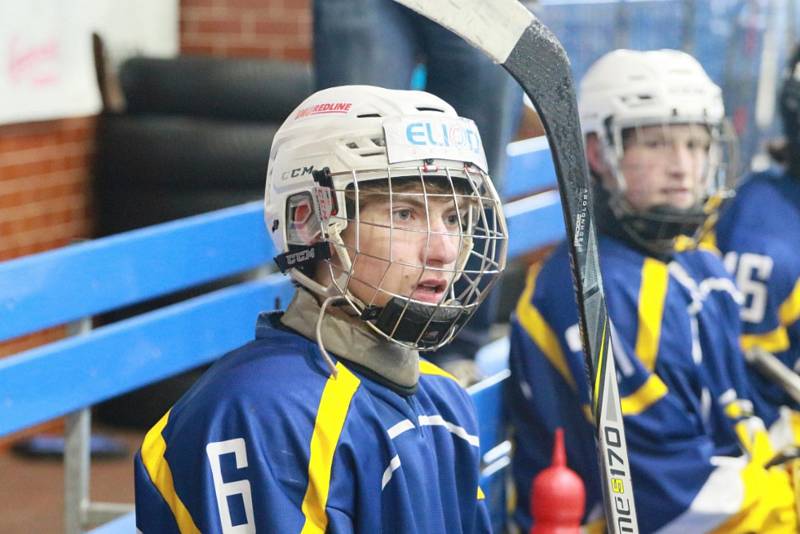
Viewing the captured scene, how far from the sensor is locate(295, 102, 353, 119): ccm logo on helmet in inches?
81.6

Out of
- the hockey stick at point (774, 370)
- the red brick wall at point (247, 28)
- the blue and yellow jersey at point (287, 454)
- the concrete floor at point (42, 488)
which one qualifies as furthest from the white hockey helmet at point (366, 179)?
the red brick wall at point (247, 28)

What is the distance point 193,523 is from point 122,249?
A: 3.88 feet

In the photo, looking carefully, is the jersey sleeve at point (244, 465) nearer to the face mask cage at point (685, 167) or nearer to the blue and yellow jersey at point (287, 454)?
the blue and yellow jersey at point (287, 454)

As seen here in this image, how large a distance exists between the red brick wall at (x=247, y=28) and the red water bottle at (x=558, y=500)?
3.22 m

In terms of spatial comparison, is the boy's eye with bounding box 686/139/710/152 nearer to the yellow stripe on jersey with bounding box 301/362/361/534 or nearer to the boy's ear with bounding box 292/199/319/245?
the boy's ear with bounding box 292/199/319/245

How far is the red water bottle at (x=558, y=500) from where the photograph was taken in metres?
2.50

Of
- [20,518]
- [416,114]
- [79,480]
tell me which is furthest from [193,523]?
[20,518]

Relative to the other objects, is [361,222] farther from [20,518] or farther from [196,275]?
[20,518]

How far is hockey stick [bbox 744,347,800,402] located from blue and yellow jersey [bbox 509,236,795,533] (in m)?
0.14

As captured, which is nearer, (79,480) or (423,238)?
(423,238)

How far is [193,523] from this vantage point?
1.89 m

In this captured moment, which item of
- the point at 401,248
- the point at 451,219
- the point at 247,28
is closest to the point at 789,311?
the point at 451,219

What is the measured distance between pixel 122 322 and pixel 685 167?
1231mm

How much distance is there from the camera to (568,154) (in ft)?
6.66
